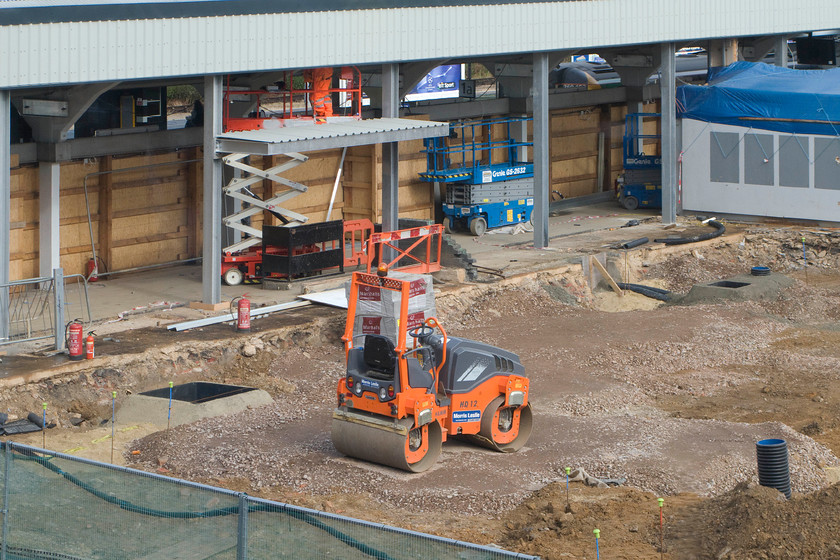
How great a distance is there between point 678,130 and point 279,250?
1395 centimetres

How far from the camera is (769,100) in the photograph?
31062mm

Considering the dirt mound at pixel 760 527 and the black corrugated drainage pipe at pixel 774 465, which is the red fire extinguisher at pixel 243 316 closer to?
the dirt mound at pixel 760 527

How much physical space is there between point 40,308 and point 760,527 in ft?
46.3

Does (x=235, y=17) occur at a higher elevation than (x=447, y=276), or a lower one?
higher

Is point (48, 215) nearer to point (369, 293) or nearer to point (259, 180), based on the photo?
point (259, 180)

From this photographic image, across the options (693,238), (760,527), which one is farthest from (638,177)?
(760,527)

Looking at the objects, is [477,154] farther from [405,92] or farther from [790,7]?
[790,7]

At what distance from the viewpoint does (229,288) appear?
23.9 m

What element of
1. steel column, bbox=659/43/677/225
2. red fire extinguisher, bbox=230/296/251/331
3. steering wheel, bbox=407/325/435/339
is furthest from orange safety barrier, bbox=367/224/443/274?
steel column, bbox=659/43/677/225

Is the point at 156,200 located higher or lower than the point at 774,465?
higher

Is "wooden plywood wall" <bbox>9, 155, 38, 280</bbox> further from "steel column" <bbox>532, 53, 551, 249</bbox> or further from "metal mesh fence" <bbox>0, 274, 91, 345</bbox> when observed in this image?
"steel column" <bbox>532, 53, 551, 249</bbox>

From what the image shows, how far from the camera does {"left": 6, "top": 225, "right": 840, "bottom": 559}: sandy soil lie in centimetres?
1267

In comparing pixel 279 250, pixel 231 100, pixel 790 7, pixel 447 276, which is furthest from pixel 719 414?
pixel 790 7

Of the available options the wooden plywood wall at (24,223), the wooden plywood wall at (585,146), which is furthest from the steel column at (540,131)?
the wooden plywood wall at (24,223)
